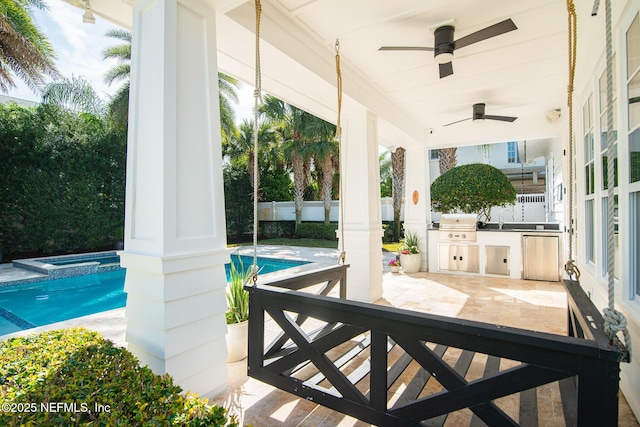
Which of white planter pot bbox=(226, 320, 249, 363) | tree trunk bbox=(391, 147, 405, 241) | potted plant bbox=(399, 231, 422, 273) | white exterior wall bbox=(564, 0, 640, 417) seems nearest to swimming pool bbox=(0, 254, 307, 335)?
white planter pot bbox=(226, 320, 249, 363)

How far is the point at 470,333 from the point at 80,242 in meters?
11.7

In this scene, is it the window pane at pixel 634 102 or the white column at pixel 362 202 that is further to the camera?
the white column at pixel 362 202

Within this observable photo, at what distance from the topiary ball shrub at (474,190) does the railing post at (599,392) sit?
5.82m

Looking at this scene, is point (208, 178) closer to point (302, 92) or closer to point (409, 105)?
point (302, 92)

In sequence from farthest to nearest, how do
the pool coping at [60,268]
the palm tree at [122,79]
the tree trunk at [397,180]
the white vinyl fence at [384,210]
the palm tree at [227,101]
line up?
the tree trunk at [397,180] < the palm tree at [227,101] < the white vinyl fence at [384,210] < the palm tree at [122,79] < the pool coping at [60,268]

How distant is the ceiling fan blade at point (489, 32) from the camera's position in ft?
8.38

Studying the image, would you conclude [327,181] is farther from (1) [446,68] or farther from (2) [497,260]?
(1) [446,68]

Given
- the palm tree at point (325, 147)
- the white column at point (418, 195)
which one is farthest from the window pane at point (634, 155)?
the palm tree at point (325, 147)

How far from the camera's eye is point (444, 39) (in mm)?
2904

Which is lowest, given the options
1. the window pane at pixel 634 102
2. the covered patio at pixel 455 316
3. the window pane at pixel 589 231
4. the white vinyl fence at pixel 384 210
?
the covered patio at pixel 455 316

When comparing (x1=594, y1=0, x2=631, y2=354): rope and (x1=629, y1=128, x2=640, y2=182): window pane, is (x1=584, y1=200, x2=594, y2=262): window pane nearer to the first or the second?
(x1=629, y1=128, x2=640, y2=182): window pane

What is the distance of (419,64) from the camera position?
3648mm

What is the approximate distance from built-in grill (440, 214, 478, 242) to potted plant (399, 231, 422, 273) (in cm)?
55

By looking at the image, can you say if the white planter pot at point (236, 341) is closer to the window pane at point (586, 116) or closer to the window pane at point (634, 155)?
the window pane at point (634, 155)
